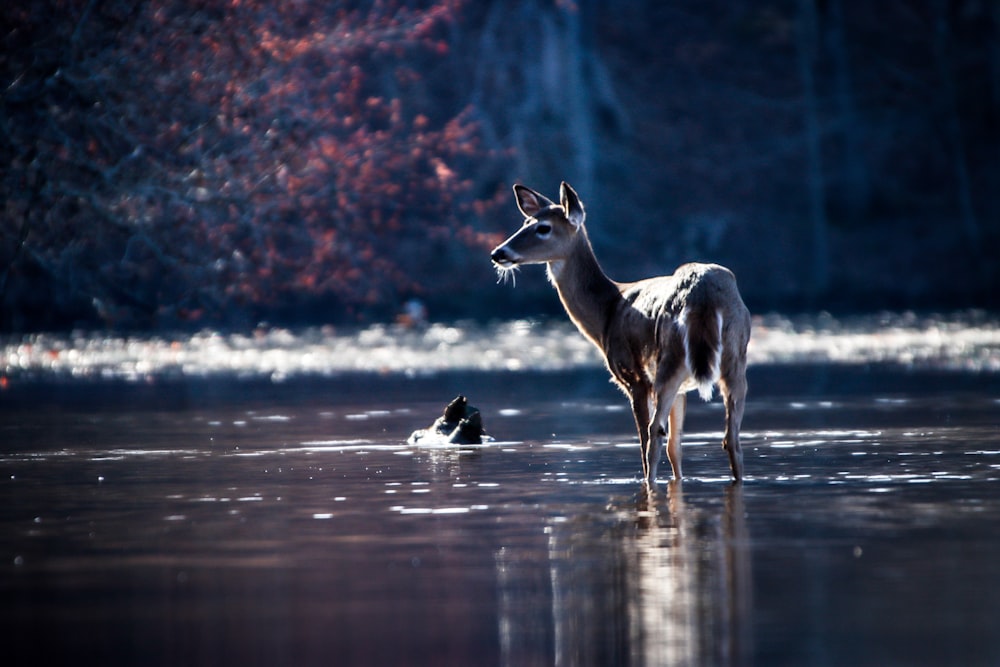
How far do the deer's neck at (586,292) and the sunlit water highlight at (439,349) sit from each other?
11.7m

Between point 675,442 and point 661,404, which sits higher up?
point 661,404

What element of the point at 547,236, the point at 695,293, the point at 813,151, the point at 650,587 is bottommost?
the point at 650,587

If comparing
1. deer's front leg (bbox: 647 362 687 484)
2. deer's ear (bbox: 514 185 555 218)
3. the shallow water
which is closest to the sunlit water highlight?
the shallow water

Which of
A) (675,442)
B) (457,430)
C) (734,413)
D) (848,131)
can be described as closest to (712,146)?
(848,131)

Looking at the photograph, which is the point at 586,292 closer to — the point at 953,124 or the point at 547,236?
the point at 547,236

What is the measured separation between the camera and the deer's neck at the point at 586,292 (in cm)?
1530

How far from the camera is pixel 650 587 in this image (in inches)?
354

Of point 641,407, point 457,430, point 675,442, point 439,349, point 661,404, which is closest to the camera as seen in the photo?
point 661,404

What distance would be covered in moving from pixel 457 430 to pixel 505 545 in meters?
6.28

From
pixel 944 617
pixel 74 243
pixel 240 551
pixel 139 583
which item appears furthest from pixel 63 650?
pixel 74 243

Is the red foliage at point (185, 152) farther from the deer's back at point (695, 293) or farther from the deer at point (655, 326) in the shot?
the deer's back at point (695, 293)

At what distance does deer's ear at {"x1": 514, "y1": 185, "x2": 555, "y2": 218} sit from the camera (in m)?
16.1

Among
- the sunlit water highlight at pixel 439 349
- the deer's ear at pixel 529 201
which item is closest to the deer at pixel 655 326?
the deer's ear at pixel 529 201

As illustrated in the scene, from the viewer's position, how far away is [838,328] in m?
39.3
